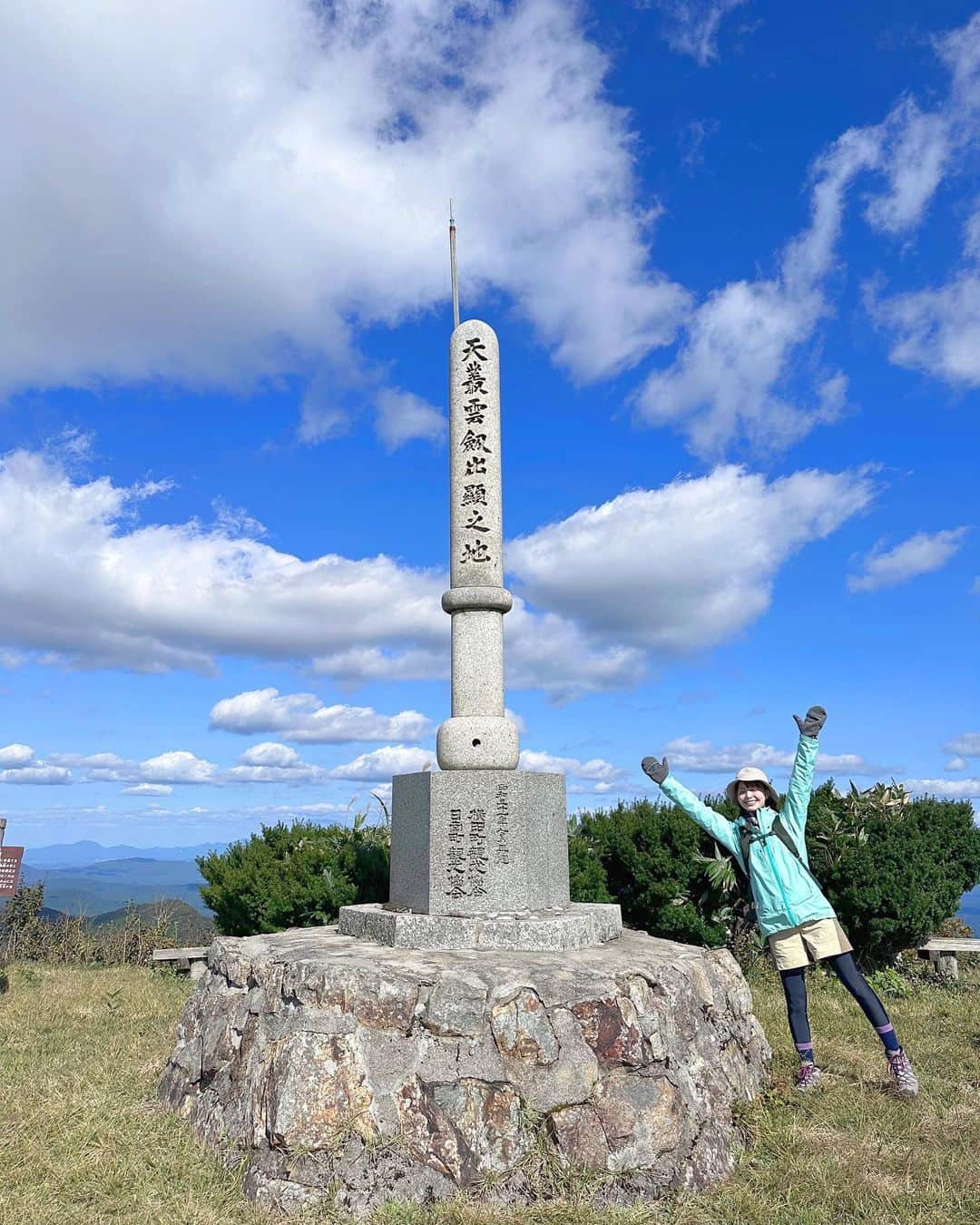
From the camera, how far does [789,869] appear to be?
5.99m

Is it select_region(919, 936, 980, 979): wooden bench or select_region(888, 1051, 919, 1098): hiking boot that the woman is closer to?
select_region(888, 1051, 919, 1098): hiking boot

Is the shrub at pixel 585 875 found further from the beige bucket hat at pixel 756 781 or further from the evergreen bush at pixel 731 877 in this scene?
the beige bucket hat at pixel 756 781

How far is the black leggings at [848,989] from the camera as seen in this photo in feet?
18.9

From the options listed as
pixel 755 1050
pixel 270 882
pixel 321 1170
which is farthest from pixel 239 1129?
pixel 270 882

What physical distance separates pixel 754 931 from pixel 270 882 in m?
5.25

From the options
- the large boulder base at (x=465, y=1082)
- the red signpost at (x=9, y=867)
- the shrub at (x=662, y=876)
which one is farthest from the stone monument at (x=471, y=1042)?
the red signpost at (x=9, y=867)

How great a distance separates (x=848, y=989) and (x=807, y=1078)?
2.10ft

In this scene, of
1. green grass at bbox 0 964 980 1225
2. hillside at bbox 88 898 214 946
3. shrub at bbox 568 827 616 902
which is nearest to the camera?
green grass at bbox 0 964 980 1225

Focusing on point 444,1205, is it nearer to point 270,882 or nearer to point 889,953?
point 270,882

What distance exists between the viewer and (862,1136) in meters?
5.22

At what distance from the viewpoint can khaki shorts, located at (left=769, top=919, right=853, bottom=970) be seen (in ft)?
19.2

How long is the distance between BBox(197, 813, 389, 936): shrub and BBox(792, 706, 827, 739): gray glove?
5.26m

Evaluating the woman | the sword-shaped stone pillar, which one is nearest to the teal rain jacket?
the woman

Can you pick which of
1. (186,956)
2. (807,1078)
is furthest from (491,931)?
(186,956)
